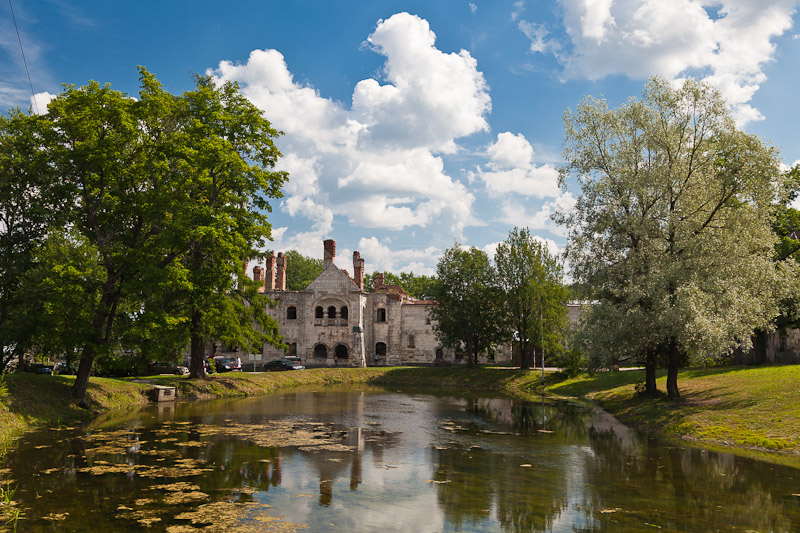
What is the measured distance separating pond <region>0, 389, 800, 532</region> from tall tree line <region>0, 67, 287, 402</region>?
15.9 feet

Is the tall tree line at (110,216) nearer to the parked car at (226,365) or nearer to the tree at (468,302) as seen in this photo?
the parked car at (226,365)

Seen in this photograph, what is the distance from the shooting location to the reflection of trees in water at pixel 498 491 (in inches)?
386

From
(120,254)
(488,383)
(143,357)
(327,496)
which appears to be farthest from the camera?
(488,383)

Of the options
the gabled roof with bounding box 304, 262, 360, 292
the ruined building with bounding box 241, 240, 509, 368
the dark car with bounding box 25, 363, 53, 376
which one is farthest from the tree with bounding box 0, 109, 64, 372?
the gabled roof with bounding box 304, 262, 360, 292

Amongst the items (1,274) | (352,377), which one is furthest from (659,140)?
(352,377)

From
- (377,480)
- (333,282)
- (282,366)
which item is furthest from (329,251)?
(377,480)

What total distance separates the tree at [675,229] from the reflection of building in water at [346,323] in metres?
36.2

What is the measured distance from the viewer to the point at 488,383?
46.6 metres

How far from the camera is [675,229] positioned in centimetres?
2339

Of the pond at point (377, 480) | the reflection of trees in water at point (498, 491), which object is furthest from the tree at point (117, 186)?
the reflection of trees in water at point (498, 491)

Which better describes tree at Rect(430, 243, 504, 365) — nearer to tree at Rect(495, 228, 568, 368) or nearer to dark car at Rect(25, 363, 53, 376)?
tree at Rect(495, 228, 568, 368)

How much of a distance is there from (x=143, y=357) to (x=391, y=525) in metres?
18.5

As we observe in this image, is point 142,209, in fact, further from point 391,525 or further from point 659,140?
point 659,140

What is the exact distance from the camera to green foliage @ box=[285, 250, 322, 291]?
9664cm
